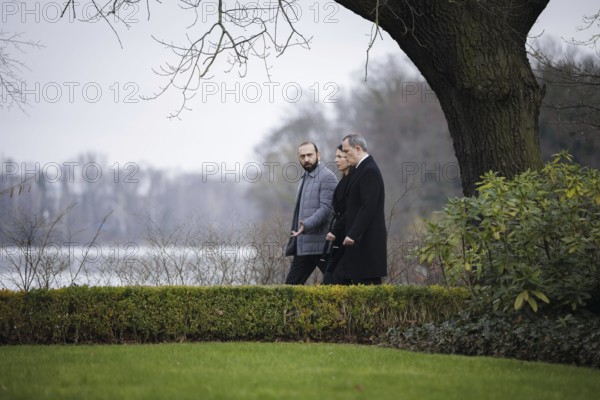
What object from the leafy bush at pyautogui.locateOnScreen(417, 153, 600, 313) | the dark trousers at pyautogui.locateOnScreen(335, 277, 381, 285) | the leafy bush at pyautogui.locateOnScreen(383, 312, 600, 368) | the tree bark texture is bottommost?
the leafy bush at pyautogui.locateOnScreen(383, 312, 600, 368)

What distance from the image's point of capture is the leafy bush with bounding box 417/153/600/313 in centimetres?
682

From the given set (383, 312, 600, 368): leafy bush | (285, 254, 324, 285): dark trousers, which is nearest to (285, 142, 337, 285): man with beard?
(285, 254, 324, 285): dark trousers

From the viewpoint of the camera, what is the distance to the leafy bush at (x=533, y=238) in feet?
22.4

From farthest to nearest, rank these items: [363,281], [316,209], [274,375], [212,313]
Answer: [316,209] < [363,281] < [212,313] < [274,375]

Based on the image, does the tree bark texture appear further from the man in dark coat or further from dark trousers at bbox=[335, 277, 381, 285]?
dark trousers at bbox=[335, 277, 381, 285]

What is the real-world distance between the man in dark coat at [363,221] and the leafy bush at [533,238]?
87cm

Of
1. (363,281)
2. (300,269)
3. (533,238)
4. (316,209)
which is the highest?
(316,209)

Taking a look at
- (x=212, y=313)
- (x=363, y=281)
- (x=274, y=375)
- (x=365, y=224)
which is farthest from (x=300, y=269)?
(x=274, y=375)

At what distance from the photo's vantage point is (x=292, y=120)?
186ft

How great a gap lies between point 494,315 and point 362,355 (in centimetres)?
158

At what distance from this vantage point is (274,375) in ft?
17.5

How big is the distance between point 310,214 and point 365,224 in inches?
35.5

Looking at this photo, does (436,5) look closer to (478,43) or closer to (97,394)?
(478,43)

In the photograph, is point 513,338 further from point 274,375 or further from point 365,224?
point 274,375
